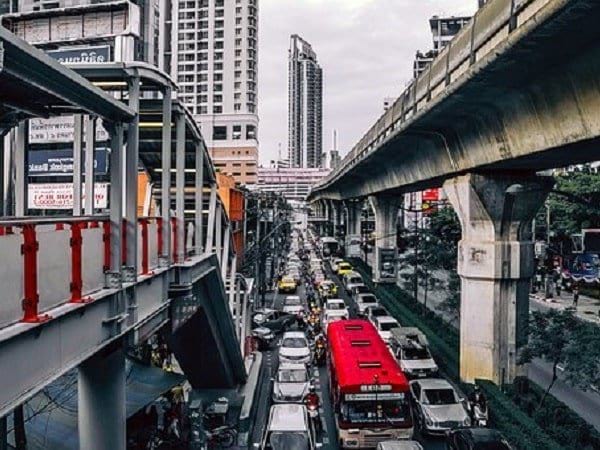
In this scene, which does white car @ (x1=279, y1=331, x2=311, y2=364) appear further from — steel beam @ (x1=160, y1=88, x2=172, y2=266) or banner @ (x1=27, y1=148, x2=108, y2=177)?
steel beam @ (x1=160, y1=88, x2=172, y2=266)

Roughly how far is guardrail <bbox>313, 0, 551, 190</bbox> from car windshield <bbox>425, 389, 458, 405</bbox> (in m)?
7.77

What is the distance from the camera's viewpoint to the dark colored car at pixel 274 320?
3138 cm

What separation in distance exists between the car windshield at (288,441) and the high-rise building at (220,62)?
2678 inches

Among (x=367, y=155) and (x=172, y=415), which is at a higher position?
(x=367, y=155)

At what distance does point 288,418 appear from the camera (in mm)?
15234

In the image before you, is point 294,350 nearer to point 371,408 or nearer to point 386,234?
point 371,408

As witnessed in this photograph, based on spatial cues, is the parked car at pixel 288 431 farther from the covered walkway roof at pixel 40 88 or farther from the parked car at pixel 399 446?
the covered walkway roof at pixel 40 88

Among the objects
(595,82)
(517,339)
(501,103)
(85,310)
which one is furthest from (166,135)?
(517,339)

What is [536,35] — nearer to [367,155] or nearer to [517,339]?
[517,339]

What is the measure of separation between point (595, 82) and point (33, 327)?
32.9 feet

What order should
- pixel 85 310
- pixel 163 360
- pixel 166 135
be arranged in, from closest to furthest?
pixel 85 310, pixel 166 135, pixel 163 360

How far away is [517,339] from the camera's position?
1998 cm

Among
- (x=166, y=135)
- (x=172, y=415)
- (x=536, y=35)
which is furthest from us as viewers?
(x=172, y=415)

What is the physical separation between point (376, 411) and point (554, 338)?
16.9 ft
